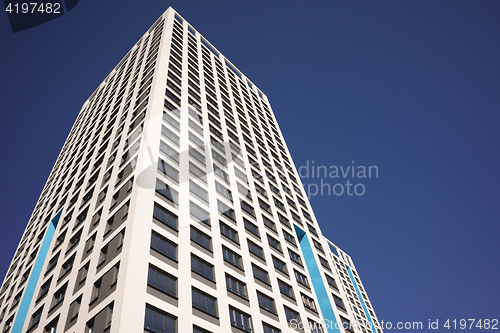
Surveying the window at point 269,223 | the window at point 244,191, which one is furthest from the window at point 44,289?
the window at point 269,223

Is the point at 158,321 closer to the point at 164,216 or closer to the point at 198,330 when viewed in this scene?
the point at 198,330

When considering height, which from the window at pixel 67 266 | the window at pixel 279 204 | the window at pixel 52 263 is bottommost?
the window at pixel 67 266

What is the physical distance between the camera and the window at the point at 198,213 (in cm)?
3083

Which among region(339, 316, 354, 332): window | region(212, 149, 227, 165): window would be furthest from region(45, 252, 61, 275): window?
region(339, 316, 354, 332): window

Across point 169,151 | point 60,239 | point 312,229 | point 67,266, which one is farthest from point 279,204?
point 67,266

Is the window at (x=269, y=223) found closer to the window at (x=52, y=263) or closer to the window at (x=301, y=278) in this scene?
the window at (x=301, y=278)

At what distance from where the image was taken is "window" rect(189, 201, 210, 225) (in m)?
30.8

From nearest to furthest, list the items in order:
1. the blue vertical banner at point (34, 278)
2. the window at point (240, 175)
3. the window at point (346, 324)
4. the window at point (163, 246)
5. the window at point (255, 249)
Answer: the window at point (163, 246) → the blue vertical banner at point (34, 278) → the window at point (255, 249) → the window at point (346, 324) → the window at point (240, 175)

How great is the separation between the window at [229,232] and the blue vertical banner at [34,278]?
54.6 feet

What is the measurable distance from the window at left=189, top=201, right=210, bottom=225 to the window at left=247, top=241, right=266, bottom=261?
5.12 m

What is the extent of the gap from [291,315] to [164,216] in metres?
13.1

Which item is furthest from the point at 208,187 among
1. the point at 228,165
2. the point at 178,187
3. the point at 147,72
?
the point at 147,72

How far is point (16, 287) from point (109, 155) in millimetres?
15205

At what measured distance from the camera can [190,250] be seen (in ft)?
88.9
